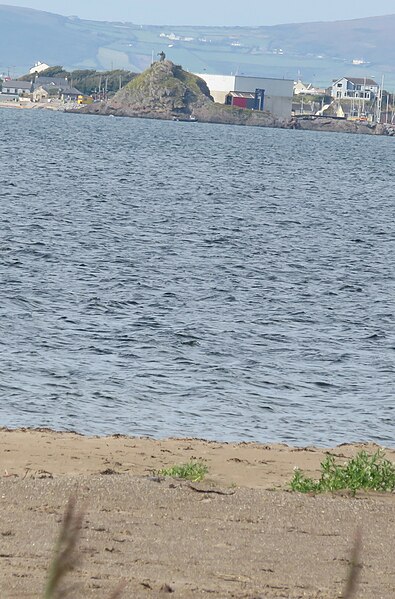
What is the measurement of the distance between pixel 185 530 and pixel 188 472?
2.19 meters

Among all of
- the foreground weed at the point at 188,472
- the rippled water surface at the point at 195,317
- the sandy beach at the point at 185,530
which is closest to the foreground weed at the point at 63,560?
the sandy beach at the point at 185,530

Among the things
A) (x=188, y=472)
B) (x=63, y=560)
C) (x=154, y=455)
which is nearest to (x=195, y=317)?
(x=154, y=455)

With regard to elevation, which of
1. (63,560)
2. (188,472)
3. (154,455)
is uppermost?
(63,560)

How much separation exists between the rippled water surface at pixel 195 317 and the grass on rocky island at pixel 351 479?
4.03 meters

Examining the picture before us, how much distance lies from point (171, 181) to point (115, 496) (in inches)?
2653

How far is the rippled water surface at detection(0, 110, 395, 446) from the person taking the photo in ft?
55.7

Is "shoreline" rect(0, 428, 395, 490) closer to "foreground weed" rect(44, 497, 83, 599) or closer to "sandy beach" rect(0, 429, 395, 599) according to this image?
"sandy beach" rect(0, 429, 395, 599)

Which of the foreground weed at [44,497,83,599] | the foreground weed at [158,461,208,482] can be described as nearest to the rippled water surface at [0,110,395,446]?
the foreground weed at [158,461,208,482]

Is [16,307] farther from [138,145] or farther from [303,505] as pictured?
[138,145]

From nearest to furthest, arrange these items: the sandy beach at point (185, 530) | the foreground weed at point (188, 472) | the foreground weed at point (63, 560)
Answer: the foreground weed at point (63, 560), the sandy beach at point (185, 530), the foreground weed at point (188, 472)

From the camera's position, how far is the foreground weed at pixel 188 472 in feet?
37.0

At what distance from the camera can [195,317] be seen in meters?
25.1

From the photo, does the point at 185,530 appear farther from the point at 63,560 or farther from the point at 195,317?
the point at 195,317

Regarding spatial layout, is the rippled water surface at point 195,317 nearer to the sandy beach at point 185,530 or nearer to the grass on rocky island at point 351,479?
the sandy beach at point 185,530
